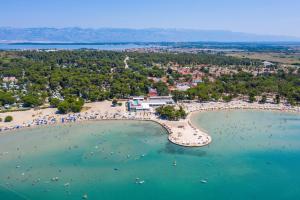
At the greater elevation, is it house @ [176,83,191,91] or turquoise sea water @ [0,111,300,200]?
house @ [176,83,191,91]

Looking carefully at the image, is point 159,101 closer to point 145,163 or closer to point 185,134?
point 185,134

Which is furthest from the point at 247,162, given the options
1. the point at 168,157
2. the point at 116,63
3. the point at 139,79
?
the point at 116,63

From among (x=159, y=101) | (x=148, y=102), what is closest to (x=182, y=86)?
(x=159, y=101)

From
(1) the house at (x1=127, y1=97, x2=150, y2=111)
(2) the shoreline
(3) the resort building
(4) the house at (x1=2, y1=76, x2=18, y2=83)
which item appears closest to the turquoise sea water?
(2) the shoreline

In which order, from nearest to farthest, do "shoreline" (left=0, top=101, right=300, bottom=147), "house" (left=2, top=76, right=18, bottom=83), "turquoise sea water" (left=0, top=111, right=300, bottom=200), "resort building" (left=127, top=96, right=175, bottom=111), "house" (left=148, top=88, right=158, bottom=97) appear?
1. "turquoise sea water" (left=0, top=111, right=300, bottom=200)
2. "shoreline" (left=0, top=101, right=300, bottom=147)
3. "resort building" (left=127, top=96, right=175, bottom=111)
4. "house" (left=148, top=88, right=158, bottom=97)
5. "house" (left=2, top=76, right=18, bottom=83)

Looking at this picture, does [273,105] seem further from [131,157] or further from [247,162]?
[131,157]

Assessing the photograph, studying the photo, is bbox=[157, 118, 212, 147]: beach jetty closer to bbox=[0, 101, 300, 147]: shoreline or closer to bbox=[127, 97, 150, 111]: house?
bbox=[0, 101, 300, 147]: shoreline
